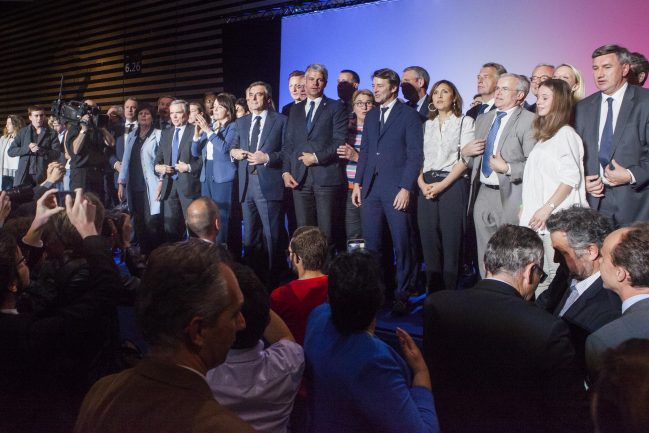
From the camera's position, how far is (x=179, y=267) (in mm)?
1173

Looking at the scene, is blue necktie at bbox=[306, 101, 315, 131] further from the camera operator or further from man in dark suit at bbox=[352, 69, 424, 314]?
the camera operator

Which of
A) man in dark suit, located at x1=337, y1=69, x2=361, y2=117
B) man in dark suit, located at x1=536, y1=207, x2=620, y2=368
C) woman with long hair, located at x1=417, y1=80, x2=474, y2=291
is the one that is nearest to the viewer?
man in dark suit, located at x1=536, y1=207, x2=620, y2=368

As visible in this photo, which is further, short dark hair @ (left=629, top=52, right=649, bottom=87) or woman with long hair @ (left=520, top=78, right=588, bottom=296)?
short dark hair @ (left=629, top=52, right=649, bottom=87)

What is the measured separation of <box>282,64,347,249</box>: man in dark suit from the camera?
4.52 m

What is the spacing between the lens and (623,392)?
94 centimetres

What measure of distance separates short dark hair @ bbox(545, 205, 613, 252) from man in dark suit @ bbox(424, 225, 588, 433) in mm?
514

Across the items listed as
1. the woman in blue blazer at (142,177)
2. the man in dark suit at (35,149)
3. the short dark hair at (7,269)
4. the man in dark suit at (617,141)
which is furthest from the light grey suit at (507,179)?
the man in dark suit at (35,149)

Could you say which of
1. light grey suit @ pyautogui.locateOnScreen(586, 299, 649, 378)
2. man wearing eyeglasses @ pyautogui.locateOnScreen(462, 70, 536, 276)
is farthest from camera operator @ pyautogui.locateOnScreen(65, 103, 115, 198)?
light grey suit @ pyautogui.locateOnScreen(586, 299, 649, 378)

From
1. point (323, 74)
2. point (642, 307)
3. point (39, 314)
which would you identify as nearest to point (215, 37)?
point (323, 74)

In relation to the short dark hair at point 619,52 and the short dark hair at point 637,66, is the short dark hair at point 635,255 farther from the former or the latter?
the short dark hair at point 637,66

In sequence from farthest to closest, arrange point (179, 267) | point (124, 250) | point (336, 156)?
point (336, 156)
point (124, 250)
point (179, 267)

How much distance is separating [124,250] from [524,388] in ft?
5.77

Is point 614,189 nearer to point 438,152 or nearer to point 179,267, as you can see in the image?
point 438,152

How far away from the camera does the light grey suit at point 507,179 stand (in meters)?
3.68
